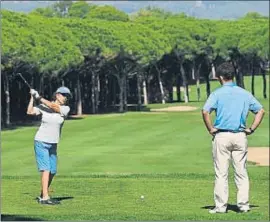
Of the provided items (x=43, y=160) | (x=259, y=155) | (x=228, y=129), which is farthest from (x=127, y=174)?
(x=259, y=155)

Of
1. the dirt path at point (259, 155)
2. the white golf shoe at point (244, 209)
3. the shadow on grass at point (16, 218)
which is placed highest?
the shadow on grass at point (16, 218)

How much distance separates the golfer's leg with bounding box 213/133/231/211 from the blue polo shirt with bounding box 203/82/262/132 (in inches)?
6.7

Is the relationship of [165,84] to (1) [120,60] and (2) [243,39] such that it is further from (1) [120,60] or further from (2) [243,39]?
(1) [120,60]

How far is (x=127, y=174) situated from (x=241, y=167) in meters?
10.0

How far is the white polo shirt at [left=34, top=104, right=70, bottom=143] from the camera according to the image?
12.8 m

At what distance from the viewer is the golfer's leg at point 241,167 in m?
11.3

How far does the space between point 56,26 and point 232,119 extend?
54.6 metres

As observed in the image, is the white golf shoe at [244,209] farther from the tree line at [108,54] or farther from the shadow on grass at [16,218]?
the tree line at [108,54]

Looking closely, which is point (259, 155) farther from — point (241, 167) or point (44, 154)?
point (241, 167)

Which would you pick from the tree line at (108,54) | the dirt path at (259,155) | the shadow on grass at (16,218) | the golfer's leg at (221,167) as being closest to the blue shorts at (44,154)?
the shadow on grass at (16,218)

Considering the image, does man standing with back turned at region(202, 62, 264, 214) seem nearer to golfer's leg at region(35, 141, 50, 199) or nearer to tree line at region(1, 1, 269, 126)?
golfer's leg at region(35, 141, 50, 199)

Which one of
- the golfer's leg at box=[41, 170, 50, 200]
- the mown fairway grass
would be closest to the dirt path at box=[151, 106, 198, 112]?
the mown fairway grass

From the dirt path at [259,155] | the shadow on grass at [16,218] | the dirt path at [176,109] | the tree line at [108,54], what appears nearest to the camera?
the shadow on grass at [16,218]

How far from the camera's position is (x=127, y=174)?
21.2 meters
